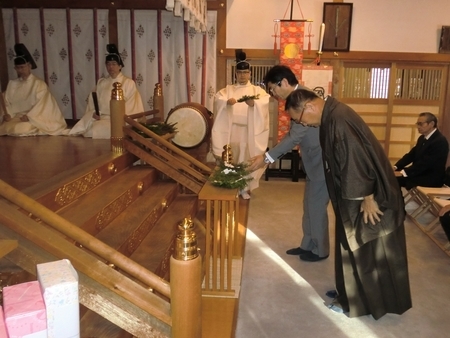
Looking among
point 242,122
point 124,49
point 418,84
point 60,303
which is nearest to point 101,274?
point 60,303

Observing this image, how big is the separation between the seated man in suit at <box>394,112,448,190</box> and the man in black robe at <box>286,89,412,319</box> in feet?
8.20

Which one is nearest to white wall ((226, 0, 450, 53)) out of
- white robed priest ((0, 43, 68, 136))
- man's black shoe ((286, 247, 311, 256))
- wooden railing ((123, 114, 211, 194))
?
white robed priest ((0, 43, 68, 136))

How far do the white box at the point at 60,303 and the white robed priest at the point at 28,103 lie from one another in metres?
5.39

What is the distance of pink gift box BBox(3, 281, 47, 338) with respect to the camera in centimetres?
96

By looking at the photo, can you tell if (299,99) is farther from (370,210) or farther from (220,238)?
(220,238)

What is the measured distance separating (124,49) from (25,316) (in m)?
6.66

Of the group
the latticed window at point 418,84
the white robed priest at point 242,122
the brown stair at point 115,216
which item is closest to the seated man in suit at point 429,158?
the white robed priest at point 242,122

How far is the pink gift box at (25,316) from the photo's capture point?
3.14 ft

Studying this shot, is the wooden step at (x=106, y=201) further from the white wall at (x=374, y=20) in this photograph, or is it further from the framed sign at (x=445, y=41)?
the framed sign at (x=445, y=41)

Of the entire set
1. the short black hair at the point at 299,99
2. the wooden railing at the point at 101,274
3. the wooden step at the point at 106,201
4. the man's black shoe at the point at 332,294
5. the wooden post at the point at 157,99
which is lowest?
the man's black shoe at the point at 332,294

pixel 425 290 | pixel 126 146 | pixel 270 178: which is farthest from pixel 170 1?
pixel 270 178

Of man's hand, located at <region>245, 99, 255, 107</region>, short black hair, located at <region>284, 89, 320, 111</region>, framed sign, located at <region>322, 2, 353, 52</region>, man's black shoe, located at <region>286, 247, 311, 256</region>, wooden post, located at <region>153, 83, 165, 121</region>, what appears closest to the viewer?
short black hair, located at <region>284, 89, 320, 111</region>

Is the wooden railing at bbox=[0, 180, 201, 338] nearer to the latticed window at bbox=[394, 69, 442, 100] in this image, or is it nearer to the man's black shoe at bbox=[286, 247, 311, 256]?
the man's black shoe at bbox=[286, 247, 311, 256]

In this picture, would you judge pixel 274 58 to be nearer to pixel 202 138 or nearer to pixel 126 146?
pixel 202 138
